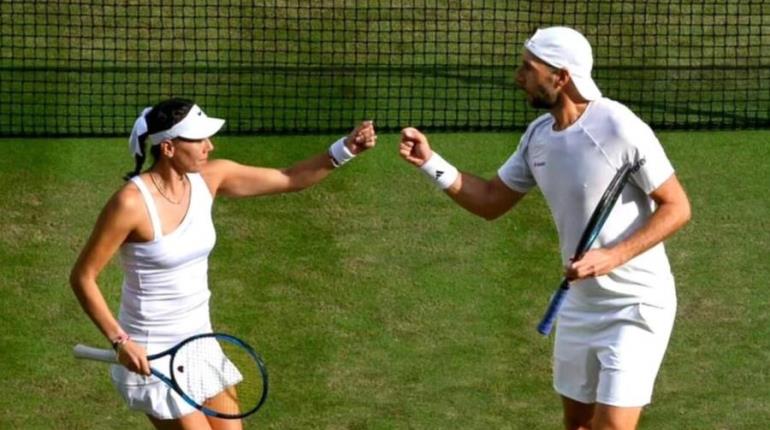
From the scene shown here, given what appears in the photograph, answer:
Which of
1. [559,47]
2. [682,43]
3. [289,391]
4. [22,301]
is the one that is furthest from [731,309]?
[682,43]

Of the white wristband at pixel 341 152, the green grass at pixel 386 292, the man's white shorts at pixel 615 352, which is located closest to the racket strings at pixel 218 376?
the white wristband at pixel 341 152

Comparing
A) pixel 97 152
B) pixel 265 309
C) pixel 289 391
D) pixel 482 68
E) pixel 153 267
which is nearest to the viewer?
pixel 153 267

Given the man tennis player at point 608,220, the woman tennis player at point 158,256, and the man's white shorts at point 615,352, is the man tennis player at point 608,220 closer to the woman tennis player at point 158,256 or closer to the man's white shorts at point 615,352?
the man's white shorts at point 615,352

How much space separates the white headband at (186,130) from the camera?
7820mm

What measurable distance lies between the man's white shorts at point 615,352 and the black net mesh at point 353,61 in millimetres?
5984

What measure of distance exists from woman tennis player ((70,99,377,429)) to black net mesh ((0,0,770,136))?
6.00m

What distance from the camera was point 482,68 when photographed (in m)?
15.4

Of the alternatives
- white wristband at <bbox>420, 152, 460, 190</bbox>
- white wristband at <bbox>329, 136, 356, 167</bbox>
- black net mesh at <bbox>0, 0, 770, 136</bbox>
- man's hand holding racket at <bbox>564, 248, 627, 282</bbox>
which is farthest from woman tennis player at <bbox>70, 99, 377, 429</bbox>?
black net mesh at <bbox>0, 0, 770, 136</bbox>

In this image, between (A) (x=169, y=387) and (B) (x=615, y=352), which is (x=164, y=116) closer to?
(A) (x=169, y=387)

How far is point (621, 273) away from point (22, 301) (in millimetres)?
4645

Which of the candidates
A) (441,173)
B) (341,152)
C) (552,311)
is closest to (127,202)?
(341,152)

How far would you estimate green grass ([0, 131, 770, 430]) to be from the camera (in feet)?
32.8

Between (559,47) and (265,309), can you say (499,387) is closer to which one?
(265,309)

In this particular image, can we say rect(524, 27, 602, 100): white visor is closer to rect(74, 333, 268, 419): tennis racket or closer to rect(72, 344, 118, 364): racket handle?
rect(74, 333, 268, 419): tennis racket
